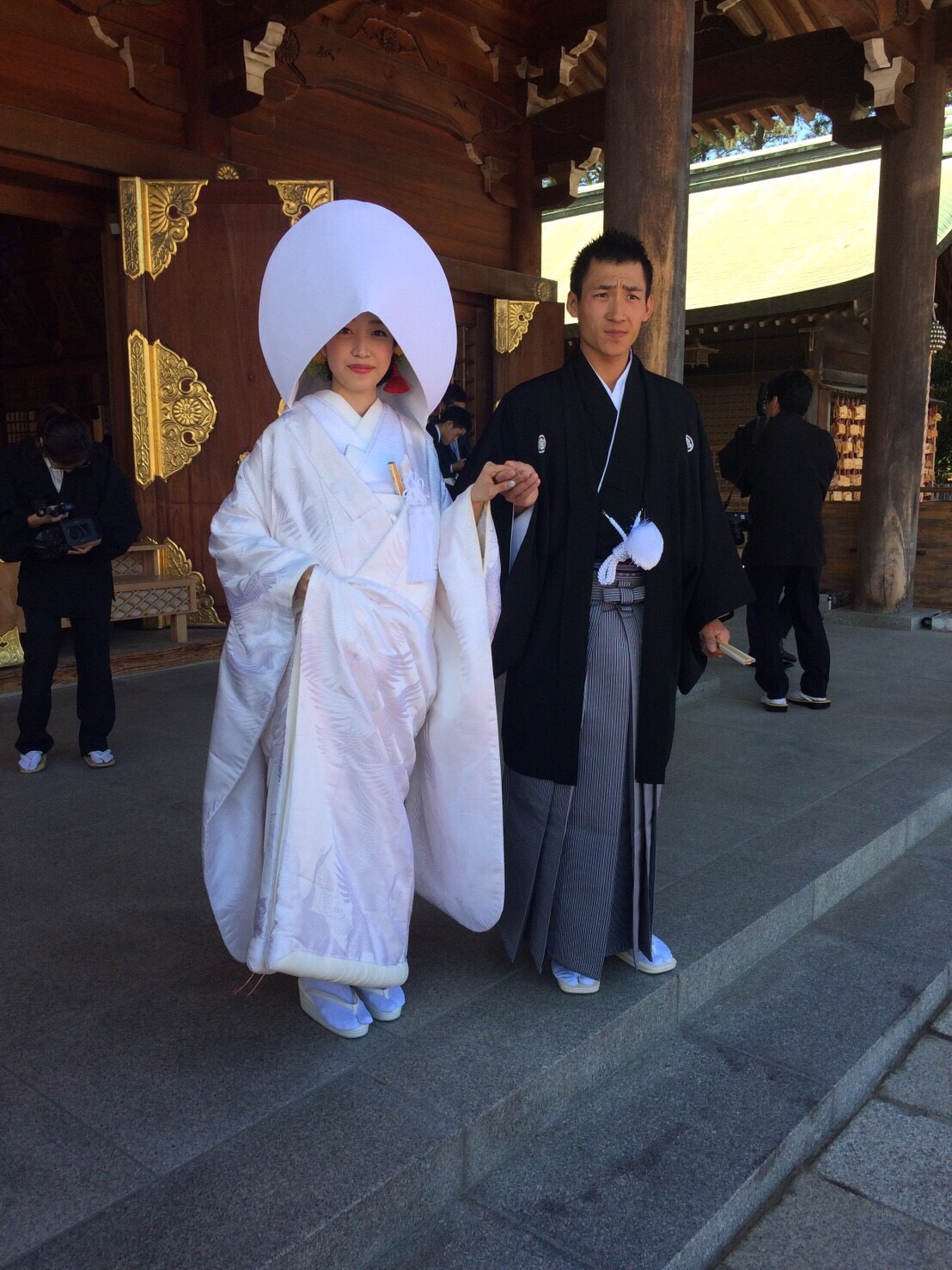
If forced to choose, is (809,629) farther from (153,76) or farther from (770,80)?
(153,76)

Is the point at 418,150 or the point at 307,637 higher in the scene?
the point at 418,150

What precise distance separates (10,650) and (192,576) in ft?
3.97

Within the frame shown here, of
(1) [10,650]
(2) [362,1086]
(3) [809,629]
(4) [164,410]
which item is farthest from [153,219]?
(2) [362,1086]

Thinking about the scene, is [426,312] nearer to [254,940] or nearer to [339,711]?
[339,711]

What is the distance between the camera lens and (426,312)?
6.76 ft

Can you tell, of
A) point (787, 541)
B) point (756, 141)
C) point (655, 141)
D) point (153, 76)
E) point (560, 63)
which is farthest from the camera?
point (756, 141)

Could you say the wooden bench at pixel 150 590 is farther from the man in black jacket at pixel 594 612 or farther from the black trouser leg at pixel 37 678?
the man in black jacket at pixel 594 612

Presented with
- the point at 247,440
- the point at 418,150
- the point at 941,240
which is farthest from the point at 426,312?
the point at 941,240

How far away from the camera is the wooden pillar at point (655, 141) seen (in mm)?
4488

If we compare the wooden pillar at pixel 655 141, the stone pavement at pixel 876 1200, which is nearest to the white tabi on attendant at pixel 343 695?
the stone pavement at pixel 876 1200

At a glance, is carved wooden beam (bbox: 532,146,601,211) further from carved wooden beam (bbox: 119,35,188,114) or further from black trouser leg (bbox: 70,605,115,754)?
black trouser leg (bbox: 70,605,115,754)

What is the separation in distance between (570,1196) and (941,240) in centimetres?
969

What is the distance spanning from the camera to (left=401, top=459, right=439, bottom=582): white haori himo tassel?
81.6 inches

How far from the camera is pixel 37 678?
4.05 meters
